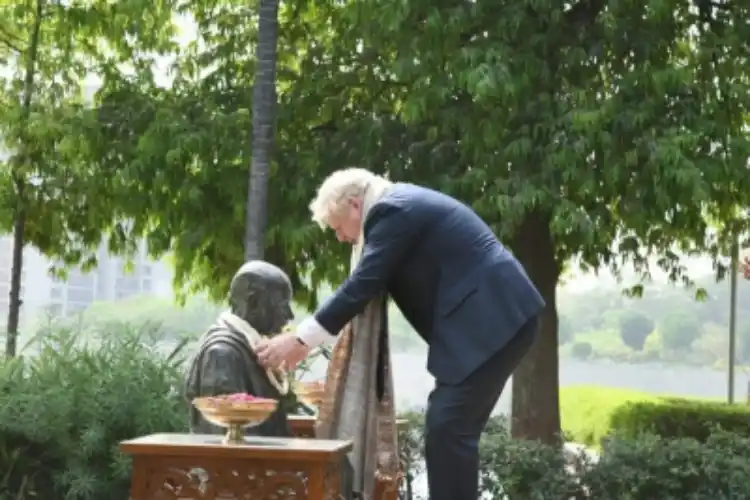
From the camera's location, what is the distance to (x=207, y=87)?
384 inches

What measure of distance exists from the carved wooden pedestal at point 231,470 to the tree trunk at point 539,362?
5675 millimetres

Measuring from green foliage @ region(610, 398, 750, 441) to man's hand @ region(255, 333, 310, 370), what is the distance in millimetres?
9646

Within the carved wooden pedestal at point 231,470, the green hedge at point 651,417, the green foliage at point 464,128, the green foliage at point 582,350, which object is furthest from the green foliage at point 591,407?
the carved wooden pedestal at point 231,470

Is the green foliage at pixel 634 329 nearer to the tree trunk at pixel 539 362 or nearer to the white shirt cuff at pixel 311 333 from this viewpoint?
the tree trunk at pixel 539 362

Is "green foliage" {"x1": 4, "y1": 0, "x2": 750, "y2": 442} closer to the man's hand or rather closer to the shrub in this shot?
the shrub

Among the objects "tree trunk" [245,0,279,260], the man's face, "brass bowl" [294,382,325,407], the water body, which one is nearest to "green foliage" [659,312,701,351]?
the water body

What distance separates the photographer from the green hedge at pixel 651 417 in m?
13.3

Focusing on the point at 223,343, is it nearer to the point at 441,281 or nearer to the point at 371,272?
the point at 371,272

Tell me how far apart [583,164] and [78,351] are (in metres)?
3.34

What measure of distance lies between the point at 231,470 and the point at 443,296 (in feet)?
2.84

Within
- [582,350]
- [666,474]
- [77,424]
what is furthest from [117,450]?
[582,350]

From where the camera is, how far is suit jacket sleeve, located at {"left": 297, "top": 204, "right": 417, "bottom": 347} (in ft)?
12.8

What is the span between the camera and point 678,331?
1254 cm

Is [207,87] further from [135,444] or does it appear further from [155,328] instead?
[135,444]
